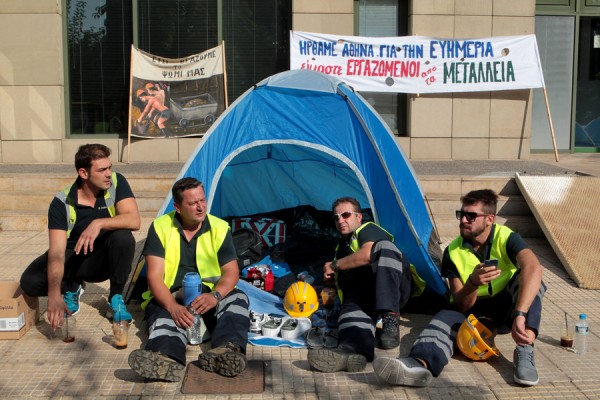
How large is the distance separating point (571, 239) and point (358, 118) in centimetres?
240

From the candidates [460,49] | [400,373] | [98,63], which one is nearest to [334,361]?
[400,373]

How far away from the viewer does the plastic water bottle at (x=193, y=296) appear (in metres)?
4.16

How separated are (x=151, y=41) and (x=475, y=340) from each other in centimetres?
748

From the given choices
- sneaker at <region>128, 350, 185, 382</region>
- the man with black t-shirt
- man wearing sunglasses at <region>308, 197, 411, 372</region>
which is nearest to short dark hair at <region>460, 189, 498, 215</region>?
man wearing sunglasses at <region>308, 197, 411, 372</region>

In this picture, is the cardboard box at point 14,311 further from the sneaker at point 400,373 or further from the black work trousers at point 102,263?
the sneaker at point 400,373

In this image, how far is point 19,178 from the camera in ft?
26.6

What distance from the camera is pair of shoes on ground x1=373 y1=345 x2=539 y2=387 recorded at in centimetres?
361

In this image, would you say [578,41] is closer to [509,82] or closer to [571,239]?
[509,82]

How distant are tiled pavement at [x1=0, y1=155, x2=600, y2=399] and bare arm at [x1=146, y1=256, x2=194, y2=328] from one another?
0.77 ft

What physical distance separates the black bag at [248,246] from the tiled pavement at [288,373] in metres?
1.14

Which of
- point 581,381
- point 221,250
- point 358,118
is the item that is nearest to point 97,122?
point 358,118

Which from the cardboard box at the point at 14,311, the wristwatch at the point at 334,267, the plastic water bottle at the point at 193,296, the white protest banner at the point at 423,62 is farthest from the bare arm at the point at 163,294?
the white protest banner at the point at 423,62

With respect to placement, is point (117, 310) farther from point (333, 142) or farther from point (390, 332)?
point (333, 142)

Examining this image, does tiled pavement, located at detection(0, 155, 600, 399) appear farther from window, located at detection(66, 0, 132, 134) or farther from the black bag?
window, located at detection(66, 0, 132, 134)
